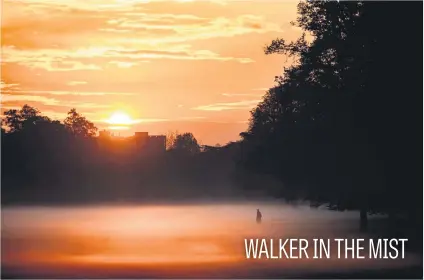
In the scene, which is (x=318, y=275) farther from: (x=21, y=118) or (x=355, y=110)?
(x=21, y=118)

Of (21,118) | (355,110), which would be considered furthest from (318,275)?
(21,118)

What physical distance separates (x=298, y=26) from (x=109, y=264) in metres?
23.4

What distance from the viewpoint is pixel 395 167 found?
4684 centimetres

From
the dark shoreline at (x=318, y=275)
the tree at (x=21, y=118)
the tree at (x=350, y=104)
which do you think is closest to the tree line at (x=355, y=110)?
the tree at (x=350, y=104)

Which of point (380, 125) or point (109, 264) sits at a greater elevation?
point (380, 125)

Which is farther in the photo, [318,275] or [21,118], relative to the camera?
[21,118]

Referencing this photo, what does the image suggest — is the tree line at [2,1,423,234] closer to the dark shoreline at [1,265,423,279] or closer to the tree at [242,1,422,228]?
the tree at [242,1,422,228]

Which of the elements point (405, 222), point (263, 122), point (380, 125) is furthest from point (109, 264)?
point (263, 122)

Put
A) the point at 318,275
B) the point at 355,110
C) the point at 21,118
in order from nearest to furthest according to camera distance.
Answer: the point at 318,275, the point at 355,110, the point at 21,118

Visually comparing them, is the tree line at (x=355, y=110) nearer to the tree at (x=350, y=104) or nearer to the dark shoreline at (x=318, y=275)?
the tree at (x=350, y=104)

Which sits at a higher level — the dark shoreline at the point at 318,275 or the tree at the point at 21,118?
the tree at the point at 21,118

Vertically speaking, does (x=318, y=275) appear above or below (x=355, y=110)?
below

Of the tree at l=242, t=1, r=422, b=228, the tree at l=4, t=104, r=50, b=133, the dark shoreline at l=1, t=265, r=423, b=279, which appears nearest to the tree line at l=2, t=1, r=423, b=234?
the tree at l=242, t=1, r=422, b=228

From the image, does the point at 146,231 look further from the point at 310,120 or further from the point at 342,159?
the point at 342,159
